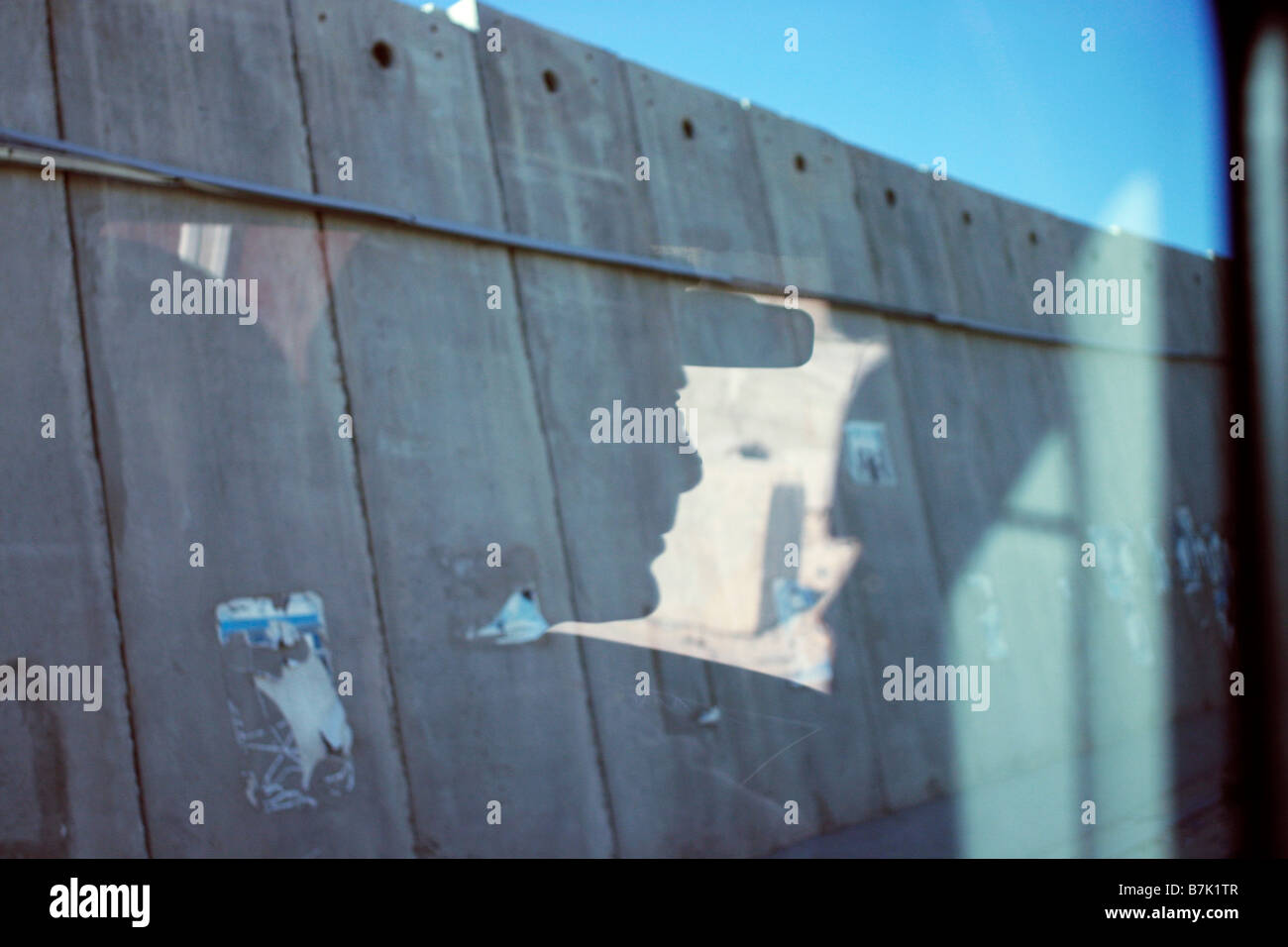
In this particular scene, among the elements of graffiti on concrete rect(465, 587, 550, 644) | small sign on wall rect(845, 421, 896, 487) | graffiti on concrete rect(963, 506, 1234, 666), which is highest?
small sign on wall rect(845, 421, 896, 487)

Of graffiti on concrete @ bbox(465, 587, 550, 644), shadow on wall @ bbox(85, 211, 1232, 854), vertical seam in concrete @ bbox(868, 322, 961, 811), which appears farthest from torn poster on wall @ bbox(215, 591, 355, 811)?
vertical seam in concrete @ bbox(868, 322, 961, 811)

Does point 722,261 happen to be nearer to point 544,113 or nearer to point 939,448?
point 544,113

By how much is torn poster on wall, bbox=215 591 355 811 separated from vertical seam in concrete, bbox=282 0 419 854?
0.28 m

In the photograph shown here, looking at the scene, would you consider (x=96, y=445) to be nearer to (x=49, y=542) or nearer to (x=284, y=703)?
(x=49, y=542)

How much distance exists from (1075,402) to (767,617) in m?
6.24

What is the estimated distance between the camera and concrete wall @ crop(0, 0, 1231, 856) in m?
5.13

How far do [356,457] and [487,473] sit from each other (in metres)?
0.83

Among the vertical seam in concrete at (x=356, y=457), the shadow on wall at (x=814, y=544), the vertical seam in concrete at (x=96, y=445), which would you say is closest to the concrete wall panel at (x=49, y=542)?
the vertical seam in concrete at (x=96, y=445)

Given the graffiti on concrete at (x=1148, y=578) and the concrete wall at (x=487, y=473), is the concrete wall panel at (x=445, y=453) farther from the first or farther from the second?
the graffiti on concrete at (x=1148, y=578)

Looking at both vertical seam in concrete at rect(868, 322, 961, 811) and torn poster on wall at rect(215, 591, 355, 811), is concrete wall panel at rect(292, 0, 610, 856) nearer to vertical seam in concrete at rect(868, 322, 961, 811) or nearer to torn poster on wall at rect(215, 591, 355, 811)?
torn poster on wall at rect(215, 591, 355, 811)

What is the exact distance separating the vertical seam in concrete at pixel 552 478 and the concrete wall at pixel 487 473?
25 millimetres

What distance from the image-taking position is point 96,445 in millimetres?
5137

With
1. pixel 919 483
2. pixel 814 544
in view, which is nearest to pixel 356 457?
pixel 814 544

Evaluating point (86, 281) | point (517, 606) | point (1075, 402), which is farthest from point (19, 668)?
point (1075, 402)
